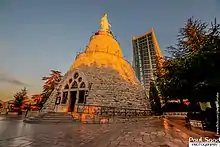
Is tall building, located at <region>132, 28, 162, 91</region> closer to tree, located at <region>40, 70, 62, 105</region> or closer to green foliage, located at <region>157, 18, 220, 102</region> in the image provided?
tree, located at <region>40, 70, 62, 105</region>

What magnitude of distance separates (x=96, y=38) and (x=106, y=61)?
570cm

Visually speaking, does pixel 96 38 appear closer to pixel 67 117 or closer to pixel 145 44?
pixel 67 117

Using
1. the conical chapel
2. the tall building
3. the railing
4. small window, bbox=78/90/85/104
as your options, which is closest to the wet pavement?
the railing

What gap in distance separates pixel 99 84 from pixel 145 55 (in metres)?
45.4

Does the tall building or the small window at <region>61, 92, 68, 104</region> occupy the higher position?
the tall building

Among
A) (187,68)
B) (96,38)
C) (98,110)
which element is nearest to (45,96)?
(96,38)

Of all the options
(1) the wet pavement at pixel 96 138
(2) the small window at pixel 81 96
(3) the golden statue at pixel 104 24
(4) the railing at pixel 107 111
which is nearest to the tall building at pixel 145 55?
(3) the golden statue at pixel 104 24

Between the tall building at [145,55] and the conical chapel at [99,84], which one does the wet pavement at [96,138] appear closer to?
the conical chapel at [99,84]

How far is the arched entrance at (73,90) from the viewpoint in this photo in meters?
19.7

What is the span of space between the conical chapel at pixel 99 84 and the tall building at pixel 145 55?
109 ft

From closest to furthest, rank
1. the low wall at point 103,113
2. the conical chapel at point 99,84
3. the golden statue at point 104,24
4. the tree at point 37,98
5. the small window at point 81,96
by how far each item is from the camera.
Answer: the low wall at point 103,113
the conical chapel at point 99,84
the small window at point 81,96
the golden statue at point 104,24
the tree at point 37,98

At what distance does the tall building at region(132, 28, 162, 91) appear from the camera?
57.4 m

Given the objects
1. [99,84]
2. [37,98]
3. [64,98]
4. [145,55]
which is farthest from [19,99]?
[145,55]

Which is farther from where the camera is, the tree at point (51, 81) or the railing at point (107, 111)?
the tree at point (51, 81)
